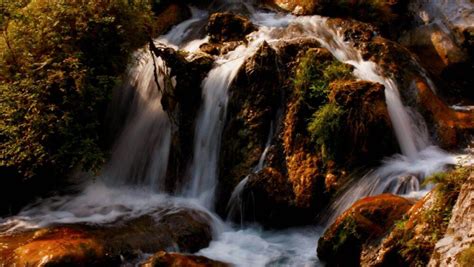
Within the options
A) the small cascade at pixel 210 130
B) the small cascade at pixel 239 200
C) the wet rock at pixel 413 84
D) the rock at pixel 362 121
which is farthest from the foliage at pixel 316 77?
the wet rock at pixel 413 84

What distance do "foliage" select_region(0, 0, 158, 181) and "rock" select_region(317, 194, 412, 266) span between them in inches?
171

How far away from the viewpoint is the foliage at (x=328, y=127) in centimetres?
788

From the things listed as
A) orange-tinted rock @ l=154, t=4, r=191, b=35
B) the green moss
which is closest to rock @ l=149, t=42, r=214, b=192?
orange-tinted rock @ l=154, t=4, r=191, b=35

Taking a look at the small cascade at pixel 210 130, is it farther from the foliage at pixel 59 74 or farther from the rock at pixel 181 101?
the foliage at pixel 59 74

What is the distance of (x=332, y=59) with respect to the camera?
29.9 ft

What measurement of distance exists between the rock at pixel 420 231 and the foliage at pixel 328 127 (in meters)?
2.54

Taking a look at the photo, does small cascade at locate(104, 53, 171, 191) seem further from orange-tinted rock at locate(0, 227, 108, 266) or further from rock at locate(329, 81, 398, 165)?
rock at locate(329, 81, 398, 165)

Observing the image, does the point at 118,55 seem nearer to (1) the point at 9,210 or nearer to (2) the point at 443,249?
(1) the point at 9,210

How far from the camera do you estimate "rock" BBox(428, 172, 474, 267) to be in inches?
161

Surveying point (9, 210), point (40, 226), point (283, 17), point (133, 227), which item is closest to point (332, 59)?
point (283, 17)

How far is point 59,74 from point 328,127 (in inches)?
192

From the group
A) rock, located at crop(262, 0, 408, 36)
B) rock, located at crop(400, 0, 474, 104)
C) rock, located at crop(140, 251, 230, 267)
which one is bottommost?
rock, located at crop(140, 251, 230, 267)

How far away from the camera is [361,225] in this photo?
584cm

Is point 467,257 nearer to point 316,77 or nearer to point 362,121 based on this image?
point 362,121
